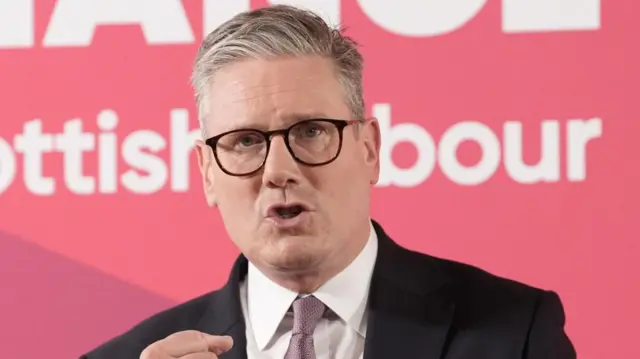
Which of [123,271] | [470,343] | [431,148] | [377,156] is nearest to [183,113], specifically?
[123,271]

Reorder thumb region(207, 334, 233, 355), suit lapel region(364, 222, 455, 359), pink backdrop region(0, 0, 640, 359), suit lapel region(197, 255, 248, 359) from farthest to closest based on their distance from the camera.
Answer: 1. pink backdrop region(0, 0, 640, 359)
2. suit lapel region(197, 255, 248, 359)
3. suit lapel region(364, 222, 455, 359)
4. thumb region(207, 334, 233, 355)

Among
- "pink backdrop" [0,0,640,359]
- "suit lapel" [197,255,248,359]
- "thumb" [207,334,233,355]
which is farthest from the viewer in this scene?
"pink backdrop" [0,0,640,359]

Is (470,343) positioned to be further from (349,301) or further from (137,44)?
(137,44)

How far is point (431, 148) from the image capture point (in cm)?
266

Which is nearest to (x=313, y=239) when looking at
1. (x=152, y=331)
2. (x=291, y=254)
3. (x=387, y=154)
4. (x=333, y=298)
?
(x=291, y=254)

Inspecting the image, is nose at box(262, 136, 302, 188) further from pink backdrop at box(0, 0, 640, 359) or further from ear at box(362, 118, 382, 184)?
pink backdrop at box(0, 0, 640, 359)

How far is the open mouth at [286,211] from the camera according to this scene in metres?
1.90

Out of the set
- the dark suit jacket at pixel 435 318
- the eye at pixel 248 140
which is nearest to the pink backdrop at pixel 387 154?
the dark suit jacket at pixel 435 318

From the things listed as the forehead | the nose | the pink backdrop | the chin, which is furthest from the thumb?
the pink backdrop

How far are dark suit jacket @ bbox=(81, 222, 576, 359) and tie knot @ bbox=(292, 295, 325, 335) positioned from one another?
0.31 ft

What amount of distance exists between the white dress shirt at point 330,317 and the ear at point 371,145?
0.14m

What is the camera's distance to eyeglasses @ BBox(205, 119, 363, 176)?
1909mm

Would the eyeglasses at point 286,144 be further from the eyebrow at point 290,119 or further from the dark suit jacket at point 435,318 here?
the dark suit jacket at point 435,318

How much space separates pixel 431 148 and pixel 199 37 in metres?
0.65
